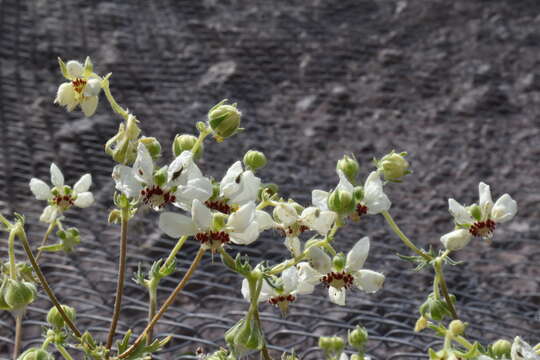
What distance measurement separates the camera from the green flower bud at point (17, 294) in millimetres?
618

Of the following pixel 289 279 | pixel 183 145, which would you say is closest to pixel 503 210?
pixel 289 279

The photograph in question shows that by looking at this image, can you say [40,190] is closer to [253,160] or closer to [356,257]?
[253,160]

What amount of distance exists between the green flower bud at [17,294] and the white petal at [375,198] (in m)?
0.34

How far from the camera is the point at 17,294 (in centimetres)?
62

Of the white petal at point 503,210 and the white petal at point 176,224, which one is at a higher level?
the white petal at point 503,210

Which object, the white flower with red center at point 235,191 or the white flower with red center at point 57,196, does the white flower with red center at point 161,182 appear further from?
the white flower with red center at point 57,196

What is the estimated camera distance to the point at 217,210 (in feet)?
1.94

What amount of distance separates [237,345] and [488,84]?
2.79m

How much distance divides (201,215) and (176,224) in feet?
0.09

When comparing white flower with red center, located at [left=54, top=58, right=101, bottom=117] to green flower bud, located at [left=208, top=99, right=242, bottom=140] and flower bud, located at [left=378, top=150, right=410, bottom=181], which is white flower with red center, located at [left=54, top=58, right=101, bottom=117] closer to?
green flower bud, located at [left=208, top=99, right=242, bottom=140]

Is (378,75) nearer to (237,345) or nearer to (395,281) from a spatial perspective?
(395,281)

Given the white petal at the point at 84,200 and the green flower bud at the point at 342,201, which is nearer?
the green flower bud at the point at 342,201

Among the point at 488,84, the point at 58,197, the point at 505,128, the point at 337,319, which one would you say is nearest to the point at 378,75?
the point at 488,84

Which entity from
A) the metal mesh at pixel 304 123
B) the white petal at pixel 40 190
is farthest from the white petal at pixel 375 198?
the metal mesh at pixel 304 123
